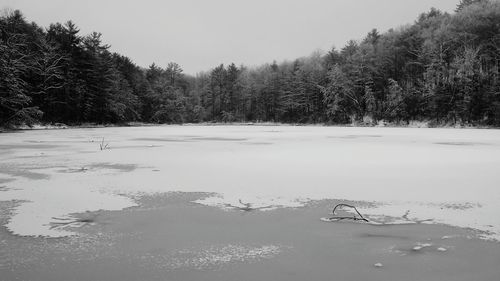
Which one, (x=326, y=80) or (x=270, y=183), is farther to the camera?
(x=326, y=80)

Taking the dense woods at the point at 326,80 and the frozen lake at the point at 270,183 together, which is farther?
the dense woods at the point at 326,80

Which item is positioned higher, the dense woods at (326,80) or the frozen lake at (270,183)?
the dense woods at (326,80)

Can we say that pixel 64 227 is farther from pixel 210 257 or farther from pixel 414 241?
pixel 414 241

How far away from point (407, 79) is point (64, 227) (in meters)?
65.8

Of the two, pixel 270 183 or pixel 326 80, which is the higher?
pixel 326 80

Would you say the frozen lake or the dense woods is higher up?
the dense woods

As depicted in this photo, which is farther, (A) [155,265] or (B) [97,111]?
(B) [97,111]

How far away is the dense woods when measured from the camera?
46.4 metres

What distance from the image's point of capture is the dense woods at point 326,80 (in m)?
46.4

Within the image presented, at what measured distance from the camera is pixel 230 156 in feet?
45.8

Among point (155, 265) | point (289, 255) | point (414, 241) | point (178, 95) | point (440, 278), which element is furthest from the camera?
point (178, 95)

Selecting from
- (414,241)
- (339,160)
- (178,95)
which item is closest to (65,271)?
(414,241)

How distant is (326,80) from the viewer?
76812 mm

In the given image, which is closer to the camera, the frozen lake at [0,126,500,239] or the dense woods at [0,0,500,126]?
the frozen lake at [0,126,500,239]
